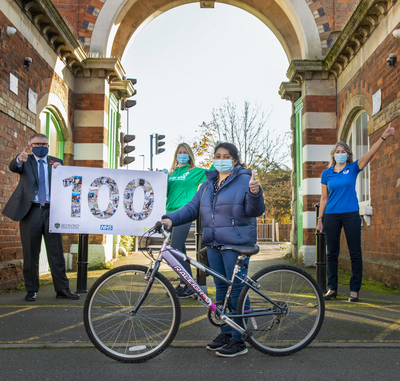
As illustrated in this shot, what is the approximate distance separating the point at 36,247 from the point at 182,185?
84.2 inches

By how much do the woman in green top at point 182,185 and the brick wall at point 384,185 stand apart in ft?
11.4

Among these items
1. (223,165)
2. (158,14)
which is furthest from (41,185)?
(158,14)

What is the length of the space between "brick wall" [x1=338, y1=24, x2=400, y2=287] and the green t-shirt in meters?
3.48

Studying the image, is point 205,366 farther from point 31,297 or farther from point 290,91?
point 290,91

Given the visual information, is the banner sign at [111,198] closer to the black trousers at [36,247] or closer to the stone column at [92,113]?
the black trousers at [36,247]

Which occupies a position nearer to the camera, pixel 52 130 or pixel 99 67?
pixel 52 130

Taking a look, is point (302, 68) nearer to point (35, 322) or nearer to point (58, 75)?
point (58, 75)

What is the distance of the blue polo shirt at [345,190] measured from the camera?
645cm

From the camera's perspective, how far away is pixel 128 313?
3.86m

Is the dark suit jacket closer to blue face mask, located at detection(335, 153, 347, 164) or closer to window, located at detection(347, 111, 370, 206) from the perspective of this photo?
blue face mask, located at detection(335, 153, 347, 164)

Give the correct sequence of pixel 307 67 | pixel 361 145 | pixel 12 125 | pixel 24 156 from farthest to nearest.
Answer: pixel 307 67, pixel 361 145, pixel 12 125, pixel 24 156

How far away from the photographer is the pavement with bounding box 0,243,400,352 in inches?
172

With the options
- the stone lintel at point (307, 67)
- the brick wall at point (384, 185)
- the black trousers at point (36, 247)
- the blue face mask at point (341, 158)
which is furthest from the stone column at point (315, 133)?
the black trousers at point (36, 247)

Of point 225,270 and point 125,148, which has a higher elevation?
point 125,148
